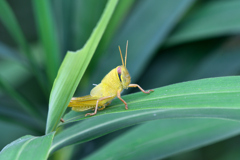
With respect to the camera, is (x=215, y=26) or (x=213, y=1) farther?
(x=213, y=1)

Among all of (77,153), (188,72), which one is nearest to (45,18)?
(77,153)

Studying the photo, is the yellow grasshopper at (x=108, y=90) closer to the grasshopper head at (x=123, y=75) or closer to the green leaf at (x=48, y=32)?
the grasshopper head at (x=123, y=75)

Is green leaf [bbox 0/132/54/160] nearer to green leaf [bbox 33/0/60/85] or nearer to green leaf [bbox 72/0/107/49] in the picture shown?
green leaf [bbox 33/0/60/85]

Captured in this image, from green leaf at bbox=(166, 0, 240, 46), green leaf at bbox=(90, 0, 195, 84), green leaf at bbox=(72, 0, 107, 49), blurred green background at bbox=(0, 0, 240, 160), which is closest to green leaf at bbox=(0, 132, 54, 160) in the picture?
blurred green background at bbox=(0, 0, 240, 160)

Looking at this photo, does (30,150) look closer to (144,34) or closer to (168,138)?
(168,138)

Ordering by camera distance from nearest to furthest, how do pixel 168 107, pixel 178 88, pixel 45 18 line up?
pixel 168 107
pixel 178 88
pixel 45 18

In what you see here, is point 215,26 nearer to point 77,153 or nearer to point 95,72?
point 95,72

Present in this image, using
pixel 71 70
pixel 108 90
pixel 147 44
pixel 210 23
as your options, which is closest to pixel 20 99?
pixel 108 90
